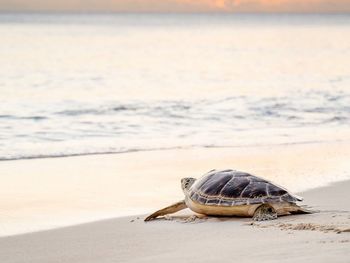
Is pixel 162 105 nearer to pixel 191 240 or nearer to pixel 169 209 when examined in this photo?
pixel 169 209

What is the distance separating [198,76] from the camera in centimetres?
3634

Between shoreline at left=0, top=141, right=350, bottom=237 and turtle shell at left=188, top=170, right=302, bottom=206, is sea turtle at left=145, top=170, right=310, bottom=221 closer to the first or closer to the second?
turtle shell at left=188, top=170, right=302, bottom=206

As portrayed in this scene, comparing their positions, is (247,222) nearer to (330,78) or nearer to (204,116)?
(204,116)

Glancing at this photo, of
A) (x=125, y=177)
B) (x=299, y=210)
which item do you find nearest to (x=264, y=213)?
(x=299, y=210)

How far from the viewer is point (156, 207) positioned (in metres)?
9.04

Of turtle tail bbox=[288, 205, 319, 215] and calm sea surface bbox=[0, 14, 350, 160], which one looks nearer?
turtle tail bbox=[288, 205, 319, 215]

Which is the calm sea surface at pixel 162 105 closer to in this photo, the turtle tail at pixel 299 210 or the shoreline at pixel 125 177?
the shoreline at pixel 125 177

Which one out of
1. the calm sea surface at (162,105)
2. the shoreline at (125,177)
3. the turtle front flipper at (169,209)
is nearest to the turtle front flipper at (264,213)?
the turtle front flipper at (169,209)

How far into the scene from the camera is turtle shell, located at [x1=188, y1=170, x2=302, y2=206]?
7.69 m

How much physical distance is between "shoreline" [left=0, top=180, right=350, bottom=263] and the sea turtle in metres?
0.09

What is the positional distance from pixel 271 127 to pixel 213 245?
11502 mm

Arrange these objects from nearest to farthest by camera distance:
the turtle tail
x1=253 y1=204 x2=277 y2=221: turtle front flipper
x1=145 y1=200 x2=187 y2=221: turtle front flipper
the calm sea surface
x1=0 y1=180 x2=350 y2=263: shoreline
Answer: x1=0 y1=180 x2=350 y2=263: shoreline → x1=253 y1=204 x2=277 y2=221: turtle front flipper → the turtle tail → x1=145 y1=200 x2=187 y2=221: turtle front flipper → the calm sea surface

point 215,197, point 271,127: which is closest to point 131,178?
point 215,197

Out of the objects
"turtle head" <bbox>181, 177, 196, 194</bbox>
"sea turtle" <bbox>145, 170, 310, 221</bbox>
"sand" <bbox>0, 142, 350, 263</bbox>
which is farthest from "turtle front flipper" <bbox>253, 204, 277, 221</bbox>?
"turtle head" <bbox>181, 177, 196, 194</bbox>
